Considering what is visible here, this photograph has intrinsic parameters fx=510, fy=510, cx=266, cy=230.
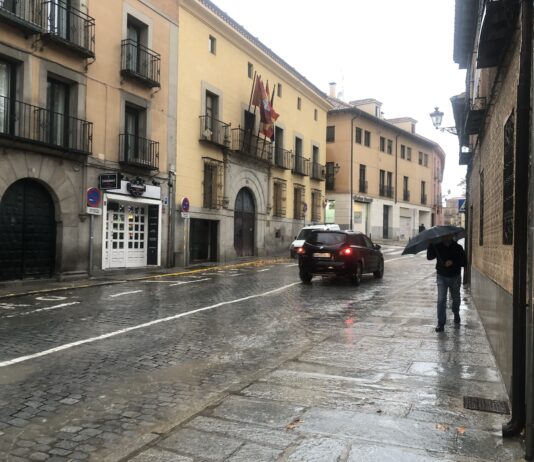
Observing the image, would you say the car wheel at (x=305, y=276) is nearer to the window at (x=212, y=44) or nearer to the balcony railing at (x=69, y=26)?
the balcony railing at (x=69, y=26)

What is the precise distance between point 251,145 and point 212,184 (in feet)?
13.3

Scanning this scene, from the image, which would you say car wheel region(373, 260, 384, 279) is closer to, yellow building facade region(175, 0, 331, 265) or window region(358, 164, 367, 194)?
yellow building facade region(175, 0, 331, 265)

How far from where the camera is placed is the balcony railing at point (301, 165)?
33031mm

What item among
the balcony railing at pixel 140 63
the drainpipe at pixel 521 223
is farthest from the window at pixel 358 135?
the drainpipe at pixel 521 223

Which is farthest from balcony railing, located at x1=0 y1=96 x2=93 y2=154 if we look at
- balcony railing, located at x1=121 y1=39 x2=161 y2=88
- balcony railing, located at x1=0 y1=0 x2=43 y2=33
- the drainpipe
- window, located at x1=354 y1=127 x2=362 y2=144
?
window, located at x1=354 y1=127 x2=362 y2=144

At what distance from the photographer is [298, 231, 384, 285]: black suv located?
48.5 feet

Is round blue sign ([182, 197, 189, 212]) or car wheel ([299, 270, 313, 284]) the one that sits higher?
round blue sign ([182, 197, 189, 212])

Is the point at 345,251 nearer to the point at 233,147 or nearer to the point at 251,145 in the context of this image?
the point at 233,147

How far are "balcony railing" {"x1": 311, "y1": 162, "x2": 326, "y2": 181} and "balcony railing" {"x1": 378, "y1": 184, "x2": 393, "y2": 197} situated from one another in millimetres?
13155

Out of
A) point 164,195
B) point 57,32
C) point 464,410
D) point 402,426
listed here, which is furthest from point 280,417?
point 164,195

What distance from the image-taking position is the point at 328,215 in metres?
45.0

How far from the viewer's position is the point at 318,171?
36.0 m

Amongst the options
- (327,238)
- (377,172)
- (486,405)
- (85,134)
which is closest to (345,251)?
(327,238)

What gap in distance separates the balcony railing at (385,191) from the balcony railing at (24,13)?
123ft
